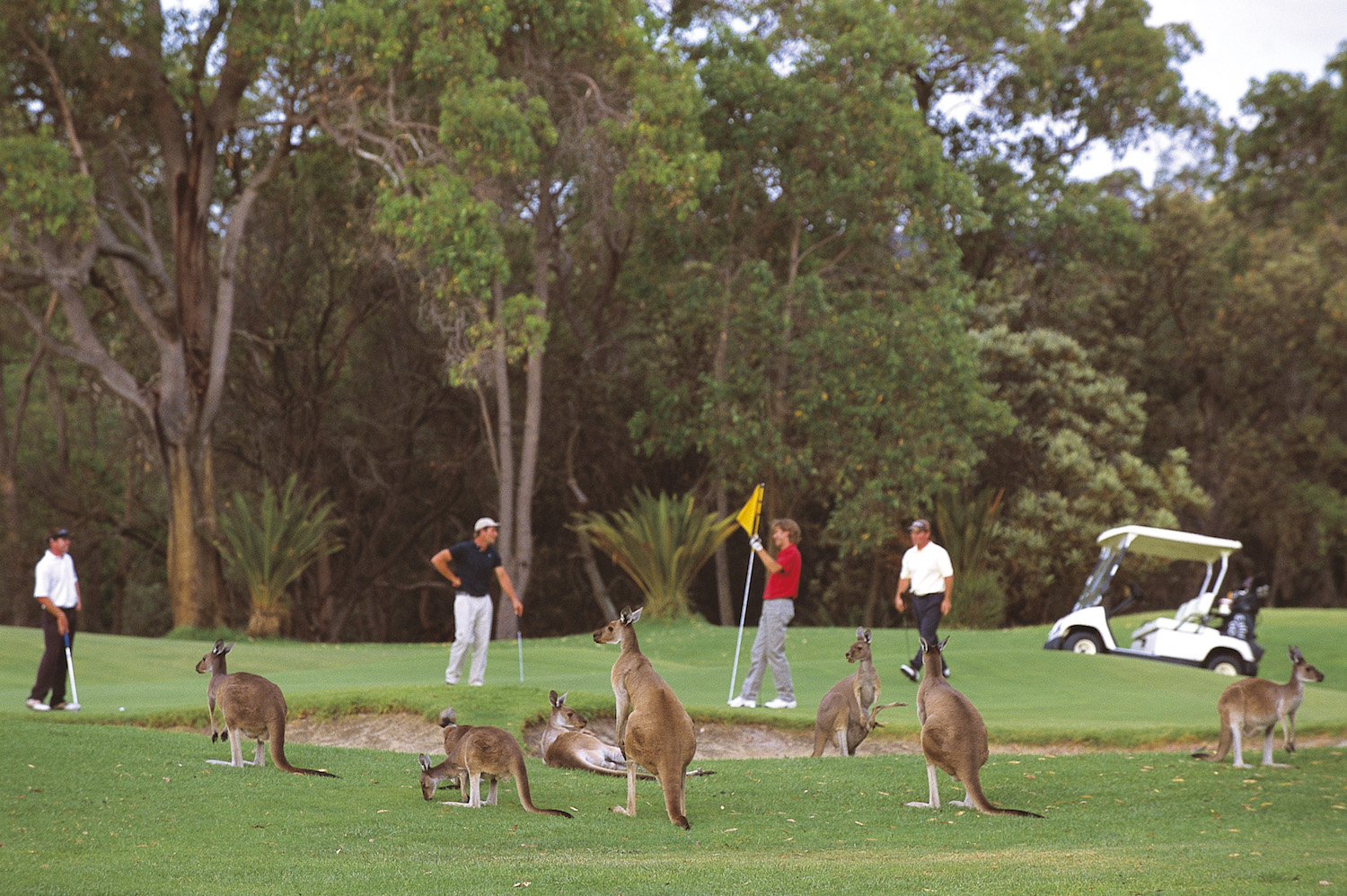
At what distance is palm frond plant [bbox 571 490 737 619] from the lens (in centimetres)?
2612

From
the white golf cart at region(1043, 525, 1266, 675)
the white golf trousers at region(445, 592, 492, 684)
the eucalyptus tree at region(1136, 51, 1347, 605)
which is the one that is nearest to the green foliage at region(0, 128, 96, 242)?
the white golf trousers at region(445, 592, 492, 684)

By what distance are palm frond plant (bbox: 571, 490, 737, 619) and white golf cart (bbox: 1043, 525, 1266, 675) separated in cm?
735

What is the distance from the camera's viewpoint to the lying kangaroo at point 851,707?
452 inches

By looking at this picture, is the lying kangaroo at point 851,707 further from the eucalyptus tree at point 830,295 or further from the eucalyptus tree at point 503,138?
the eucalyptus tree at point 830,295

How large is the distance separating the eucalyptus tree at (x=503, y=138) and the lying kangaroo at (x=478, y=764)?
622 inches

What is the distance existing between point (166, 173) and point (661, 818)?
24198 millimetres

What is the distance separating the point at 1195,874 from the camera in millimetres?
7539

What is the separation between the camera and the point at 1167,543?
907 inches

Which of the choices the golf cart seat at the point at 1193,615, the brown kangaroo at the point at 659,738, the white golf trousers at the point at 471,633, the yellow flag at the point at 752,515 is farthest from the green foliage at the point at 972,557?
the brown kangaroo at the point at 659,738

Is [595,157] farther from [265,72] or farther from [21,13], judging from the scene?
[21,13]

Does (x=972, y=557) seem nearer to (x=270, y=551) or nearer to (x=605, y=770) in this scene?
(x=270, y=551)

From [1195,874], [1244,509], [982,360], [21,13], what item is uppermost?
[21,13]

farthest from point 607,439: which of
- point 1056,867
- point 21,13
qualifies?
point 1056,867

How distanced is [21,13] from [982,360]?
22850 millimetres
